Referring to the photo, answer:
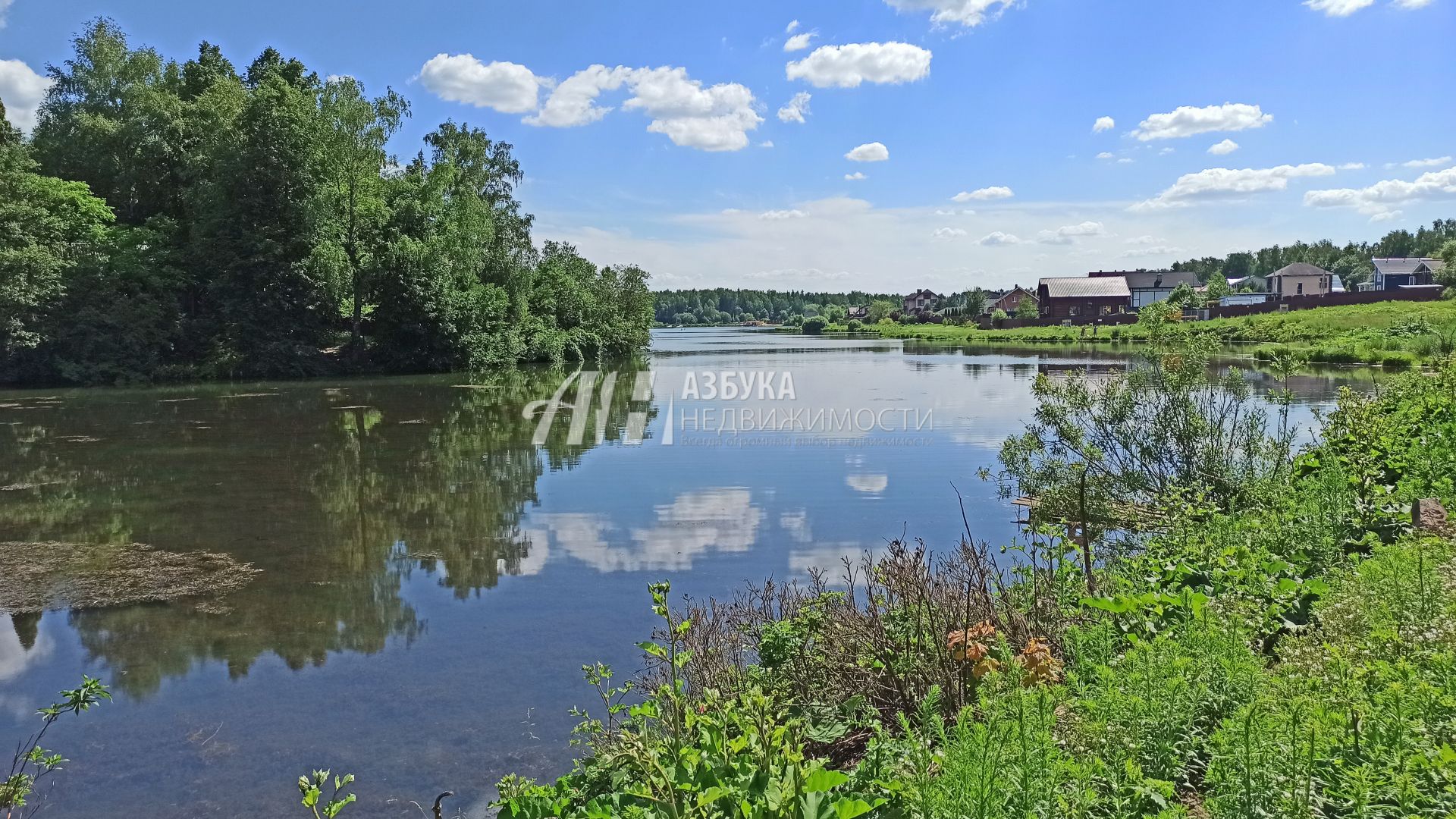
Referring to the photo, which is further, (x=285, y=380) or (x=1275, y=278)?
(x=1275, y=278)

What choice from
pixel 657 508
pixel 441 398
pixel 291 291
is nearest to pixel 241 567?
pixel 657 508

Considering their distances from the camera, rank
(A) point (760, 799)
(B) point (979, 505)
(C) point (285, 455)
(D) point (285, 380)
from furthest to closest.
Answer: (D) point (285, 380), (C) point (285, 455), (B) point (979, 505), (A) point (760, 799)

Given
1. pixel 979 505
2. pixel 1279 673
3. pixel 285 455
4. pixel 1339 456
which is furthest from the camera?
pixel 285 455

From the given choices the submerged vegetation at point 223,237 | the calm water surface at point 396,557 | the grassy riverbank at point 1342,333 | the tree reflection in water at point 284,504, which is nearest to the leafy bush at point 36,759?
the calm water surface at point 396,557

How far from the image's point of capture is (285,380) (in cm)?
3525

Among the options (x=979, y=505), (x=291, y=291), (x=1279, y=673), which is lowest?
(x=979, y=505)

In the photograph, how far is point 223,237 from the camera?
119ft

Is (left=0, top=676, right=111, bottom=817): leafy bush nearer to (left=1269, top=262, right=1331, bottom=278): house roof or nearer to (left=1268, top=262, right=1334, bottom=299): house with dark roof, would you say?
(left=1268, top=262, right=1334, bottom=299): house with dark roof

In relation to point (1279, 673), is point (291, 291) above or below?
above

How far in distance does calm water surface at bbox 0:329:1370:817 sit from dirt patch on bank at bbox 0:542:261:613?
0.28 metres

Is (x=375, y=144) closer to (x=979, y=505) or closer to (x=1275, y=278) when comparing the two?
(x=979, y=505)

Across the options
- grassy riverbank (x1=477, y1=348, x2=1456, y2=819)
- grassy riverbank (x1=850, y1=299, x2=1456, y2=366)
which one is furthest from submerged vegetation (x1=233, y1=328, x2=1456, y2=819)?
grassy riverbank (x1=850, y1=299, x2=1456, y2=366)

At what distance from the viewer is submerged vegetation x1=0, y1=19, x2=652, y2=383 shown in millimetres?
33188

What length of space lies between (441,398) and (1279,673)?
26.4 meters
